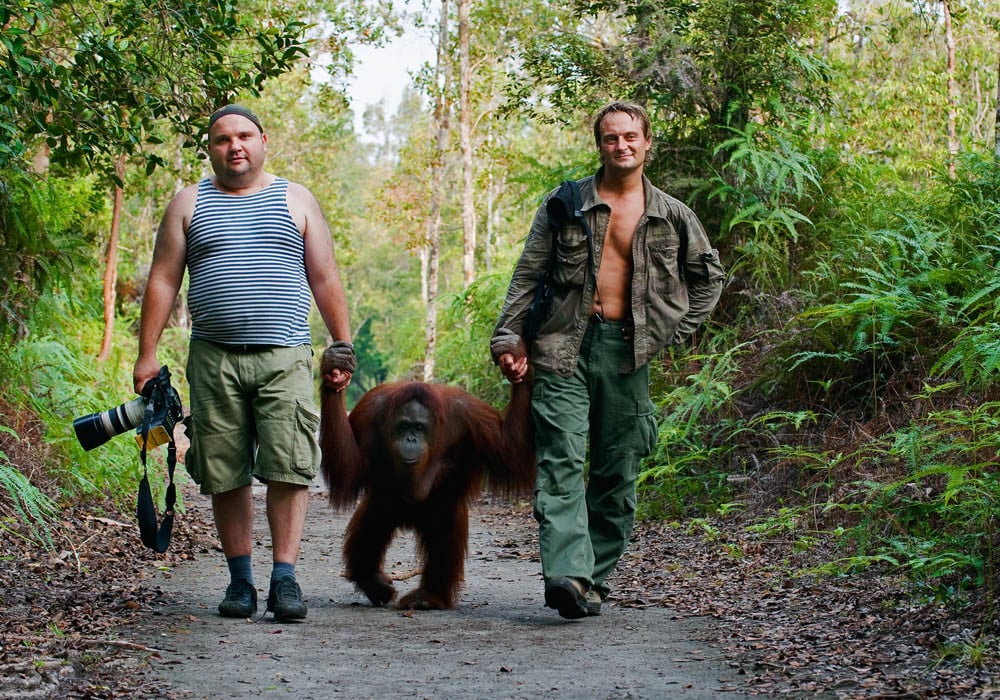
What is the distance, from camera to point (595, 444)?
5.06 m

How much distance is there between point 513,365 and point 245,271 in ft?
3.92

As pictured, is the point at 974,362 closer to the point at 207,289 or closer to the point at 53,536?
the point at 207,289

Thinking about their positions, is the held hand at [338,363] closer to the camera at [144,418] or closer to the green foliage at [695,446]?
the camera at [144,418]

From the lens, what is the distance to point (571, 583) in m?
4.51

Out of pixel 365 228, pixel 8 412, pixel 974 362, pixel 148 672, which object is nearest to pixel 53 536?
pixel 8 412

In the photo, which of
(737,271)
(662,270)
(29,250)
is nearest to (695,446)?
(737,271)

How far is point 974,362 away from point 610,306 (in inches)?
81.2

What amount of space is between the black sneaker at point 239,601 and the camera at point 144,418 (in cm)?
69

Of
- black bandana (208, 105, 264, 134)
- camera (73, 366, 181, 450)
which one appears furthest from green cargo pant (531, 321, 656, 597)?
black bandana (208, 105, 264, 134)

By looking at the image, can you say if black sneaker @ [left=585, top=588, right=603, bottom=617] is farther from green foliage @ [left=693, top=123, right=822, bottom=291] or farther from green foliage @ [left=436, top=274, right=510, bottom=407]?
green foliage @ [left=436, top=274, right=510, bottom=407]

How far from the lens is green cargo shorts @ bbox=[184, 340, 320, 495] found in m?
4.72

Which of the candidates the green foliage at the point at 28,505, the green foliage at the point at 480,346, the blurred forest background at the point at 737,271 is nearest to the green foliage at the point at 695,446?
the blurred forest background at the point at 737,271

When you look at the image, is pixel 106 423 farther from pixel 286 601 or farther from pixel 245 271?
pixel 286 601

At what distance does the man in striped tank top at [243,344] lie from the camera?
15.5 feet
